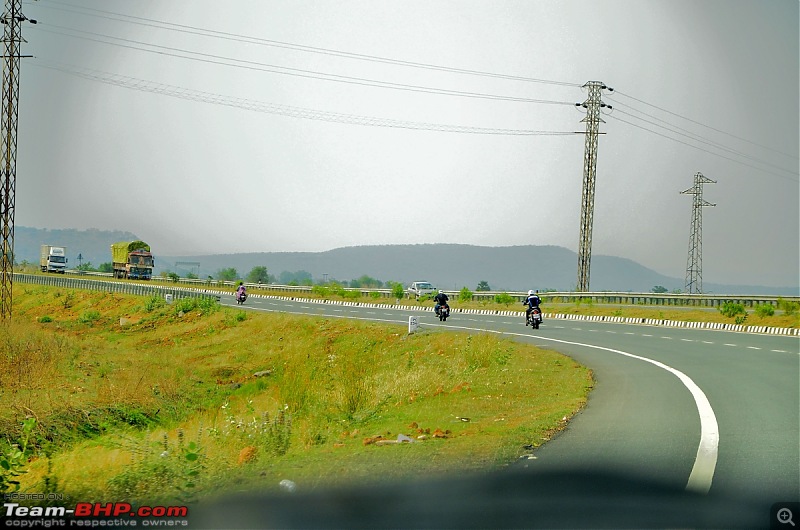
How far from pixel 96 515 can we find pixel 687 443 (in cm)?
669

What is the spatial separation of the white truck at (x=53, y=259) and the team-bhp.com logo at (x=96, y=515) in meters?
100

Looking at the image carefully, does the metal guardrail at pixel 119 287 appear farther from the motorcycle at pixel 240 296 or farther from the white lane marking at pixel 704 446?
the white lane marking at pixel 704 446

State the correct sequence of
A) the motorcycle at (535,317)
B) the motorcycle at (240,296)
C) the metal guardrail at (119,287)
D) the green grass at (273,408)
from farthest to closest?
the motorcycle at (240,296)
the metal guardrail at (119,287)
the motorcycle at (535,317)
the green grass at (273,408)

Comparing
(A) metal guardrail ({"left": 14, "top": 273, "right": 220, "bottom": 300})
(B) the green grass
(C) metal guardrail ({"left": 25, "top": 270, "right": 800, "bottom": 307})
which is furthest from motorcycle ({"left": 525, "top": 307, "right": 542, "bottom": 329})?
(A) metal guardrail ({"left": 14, "top": 273, "right": 220, "bottom": 300})

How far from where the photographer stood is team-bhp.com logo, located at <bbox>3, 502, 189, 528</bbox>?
666cm

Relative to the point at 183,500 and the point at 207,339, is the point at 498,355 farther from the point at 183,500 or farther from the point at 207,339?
the point at 207,339

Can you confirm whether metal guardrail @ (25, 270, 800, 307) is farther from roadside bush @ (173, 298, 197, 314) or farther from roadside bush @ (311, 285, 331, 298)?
roadside bush @ (173, 298, 197, 314)

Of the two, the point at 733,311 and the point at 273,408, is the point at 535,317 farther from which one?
the point at 273,408

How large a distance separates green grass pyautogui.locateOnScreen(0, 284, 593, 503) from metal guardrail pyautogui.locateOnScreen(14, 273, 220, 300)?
16.9m

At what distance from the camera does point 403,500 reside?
22.2ft

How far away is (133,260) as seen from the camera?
291ft

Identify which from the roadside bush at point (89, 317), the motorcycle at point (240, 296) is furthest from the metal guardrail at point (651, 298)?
the roadside bush at point (89, 317)

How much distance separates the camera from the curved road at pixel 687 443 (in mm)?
6496

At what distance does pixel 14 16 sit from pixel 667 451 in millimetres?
38687
